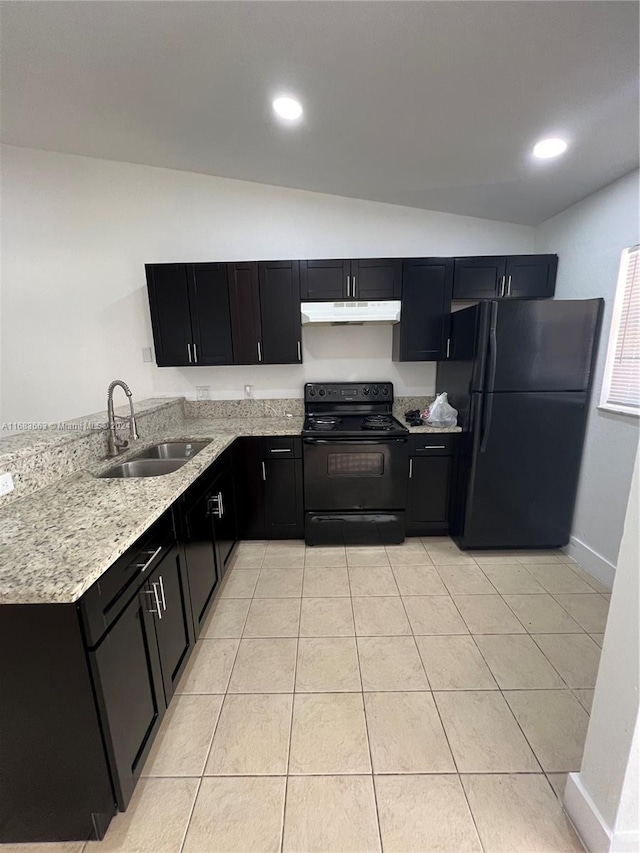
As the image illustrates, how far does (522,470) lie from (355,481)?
119cm

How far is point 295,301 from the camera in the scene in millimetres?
2721

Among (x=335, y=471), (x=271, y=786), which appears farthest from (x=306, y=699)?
(x=335, y=471)

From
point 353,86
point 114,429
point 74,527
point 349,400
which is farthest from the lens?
point 349,400

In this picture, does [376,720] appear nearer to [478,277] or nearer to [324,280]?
[324,280]

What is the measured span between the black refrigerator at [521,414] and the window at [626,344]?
0.10 meters

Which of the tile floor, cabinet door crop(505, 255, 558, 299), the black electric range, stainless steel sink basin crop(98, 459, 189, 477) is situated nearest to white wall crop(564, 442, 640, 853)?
the tile floor

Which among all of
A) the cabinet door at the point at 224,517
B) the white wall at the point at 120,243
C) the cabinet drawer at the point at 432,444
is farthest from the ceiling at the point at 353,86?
the cabinet door at the point at 224,517

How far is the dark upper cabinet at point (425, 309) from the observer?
269 cm

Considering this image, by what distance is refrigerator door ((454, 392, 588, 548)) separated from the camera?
239cm

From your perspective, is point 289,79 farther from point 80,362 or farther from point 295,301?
point 80,362

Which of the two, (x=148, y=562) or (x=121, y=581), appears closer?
(x=121, y=581)

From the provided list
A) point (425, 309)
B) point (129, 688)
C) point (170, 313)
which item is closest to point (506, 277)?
point (425, 309)

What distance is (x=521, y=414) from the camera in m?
2.40

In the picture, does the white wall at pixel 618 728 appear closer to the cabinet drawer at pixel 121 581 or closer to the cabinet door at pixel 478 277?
the cabinet drawer at pixel 121 581
